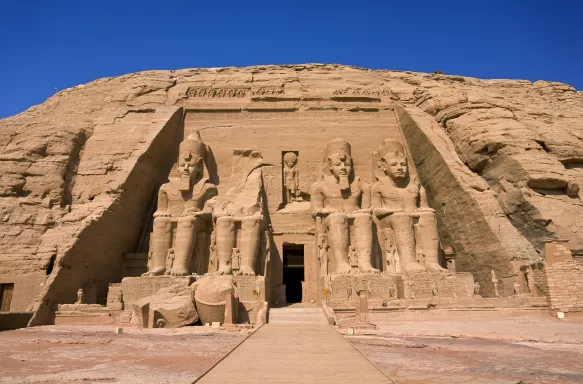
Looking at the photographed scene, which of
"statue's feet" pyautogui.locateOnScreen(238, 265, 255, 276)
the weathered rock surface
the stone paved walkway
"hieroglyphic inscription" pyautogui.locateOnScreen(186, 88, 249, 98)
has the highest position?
"hieroglyphic inscription" pyautogui.locateOnScreen(186, 88, 249, 98)

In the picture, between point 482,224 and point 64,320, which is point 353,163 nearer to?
point 482,224

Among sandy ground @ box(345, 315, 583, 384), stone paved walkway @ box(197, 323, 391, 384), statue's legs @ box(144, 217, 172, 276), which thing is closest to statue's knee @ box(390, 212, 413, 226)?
sandy ground @ box(345, 315, 583, 384)

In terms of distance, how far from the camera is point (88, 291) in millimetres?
10570

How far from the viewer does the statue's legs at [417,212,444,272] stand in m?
11.5

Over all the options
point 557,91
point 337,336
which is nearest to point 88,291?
point 337,336

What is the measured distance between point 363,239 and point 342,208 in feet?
3.99

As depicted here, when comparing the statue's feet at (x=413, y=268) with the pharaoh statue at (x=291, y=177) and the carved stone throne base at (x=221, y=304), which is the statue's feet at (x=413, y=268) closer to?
the carved stone throne base at (x=221, y=304)

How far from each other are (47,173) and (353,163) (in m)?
8.71

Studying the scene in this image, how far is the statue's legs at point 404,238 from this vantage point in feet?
37.8

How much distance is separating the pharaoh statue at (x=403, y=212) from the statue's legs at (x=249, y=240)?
3.44m

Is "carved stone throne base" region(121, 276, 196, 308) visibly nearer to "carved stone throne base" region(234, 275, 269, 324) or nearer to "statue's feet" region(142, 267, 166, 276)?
"statue's feet" region(142, 267, 166, 276)

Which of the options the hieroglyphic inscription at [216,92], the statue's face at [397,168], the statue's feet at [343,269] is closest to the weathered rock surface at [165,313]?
the statue's feet at [343,269]

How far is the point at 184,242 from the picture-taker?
11609mm

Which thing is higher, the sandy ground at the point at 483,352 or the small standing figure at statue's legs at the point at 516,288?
the small standing figure at statue's legs at the point at 516,288
